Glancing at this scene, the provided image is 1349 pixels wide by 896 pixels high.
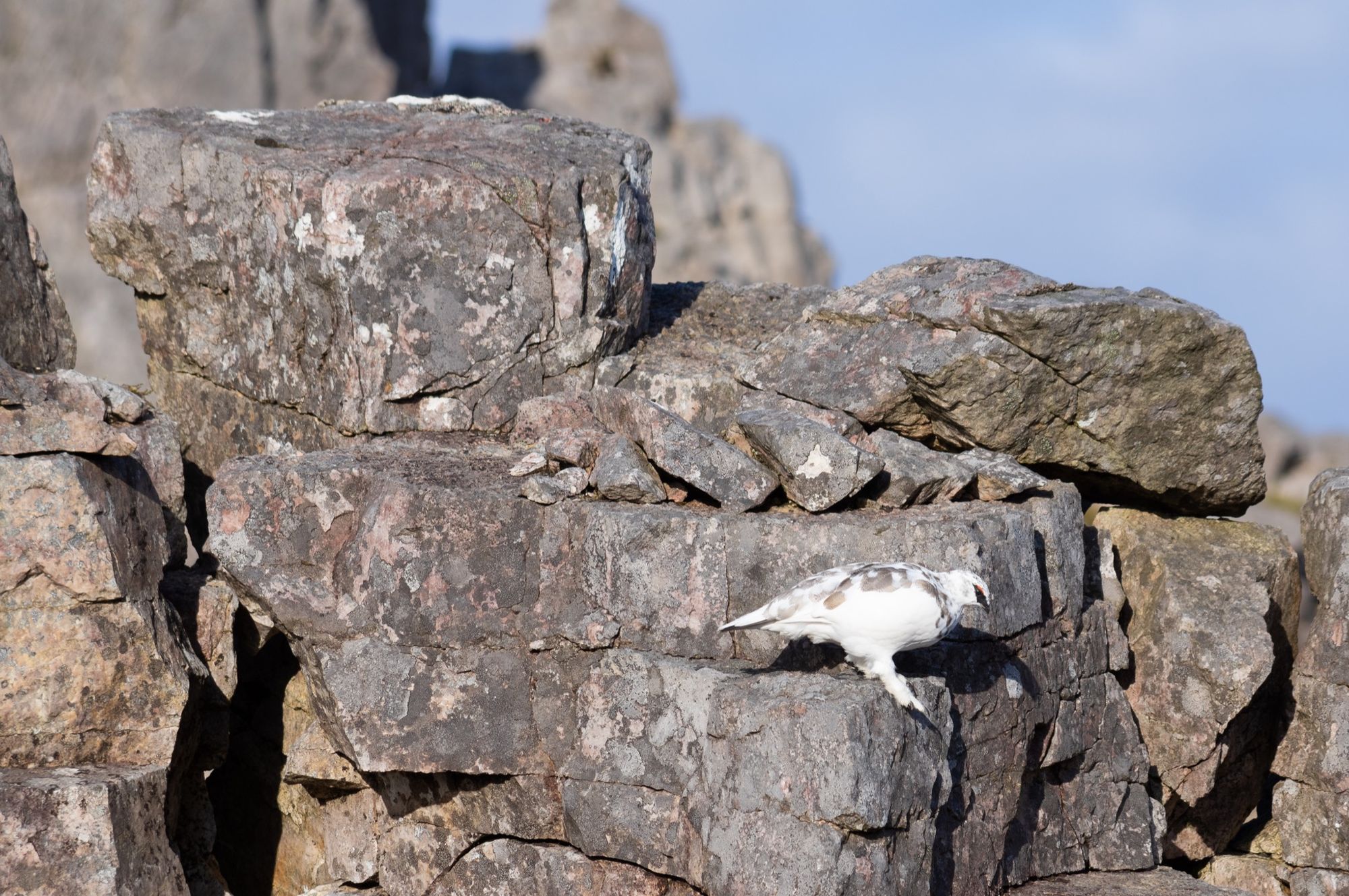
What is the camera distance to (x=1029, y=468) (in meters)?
8.31

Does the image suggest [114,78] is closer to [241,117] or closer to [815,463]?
[241,117]

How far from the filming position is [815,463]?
7.30m

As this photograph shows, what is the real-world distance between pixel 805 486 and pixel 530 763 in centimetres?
185

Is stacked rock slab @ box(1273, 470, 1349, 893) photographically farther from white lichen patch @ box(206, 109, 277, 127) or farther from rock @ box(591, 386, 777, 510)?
white lichen patch @ box(206, 109, 277, 127)

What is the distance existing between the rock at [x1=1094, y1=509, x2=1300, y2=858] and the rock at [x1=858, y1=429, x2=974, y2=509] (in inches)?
65.6

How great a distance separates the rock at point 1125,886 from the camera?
748 cm

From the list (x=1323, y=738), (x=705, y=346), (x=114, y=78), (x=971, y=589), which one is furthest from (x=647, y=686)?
(x=114, y=78)

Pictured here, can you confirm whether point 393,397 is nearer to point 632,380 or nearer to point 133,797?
point 632,380

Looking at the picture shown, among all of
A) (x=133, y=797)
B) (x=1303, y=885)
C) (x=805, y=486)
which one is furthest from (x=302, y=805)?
(x=1303, y=885)

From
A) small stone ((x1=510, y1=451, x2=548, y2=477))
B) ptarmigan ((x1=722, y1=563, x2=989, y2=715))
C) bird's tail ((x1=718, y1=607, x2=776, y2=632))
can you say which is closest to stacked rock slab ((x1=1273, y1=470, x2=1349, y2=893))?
ptarmigan ((x1=722, y1=563, x2=989, y2=715))

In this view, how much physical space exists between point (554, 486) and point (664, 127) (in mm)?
33106

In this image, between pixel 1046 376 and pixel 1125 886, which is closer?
pixel 1125 886

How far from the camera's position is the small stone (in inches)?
301

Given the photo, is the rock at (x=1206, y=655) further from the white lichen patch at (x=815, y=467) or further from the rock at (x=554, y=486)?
the rock at (x=554, y=486)
